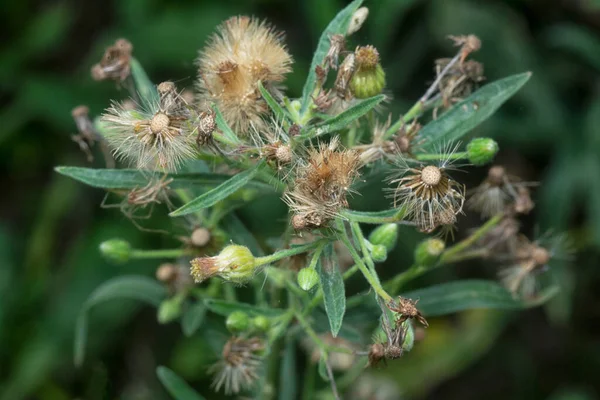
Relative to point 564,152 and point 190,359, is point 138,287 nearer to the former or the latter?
point 190,359

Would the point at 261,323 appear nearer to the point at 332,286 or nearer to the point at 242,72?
the point at 332,286

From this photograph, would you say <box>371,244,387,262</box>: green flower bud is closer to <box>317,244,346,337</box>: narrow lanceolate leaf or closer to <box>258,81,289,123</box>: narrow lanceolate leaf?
<box>317,244,346,337</box>: narrow lanceolate leaf

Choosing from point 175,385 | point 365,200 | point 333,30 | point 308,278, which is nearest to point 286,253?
point 308,278

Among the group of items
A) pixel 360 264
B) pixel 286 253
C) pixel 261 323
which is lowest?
pixel 261 323

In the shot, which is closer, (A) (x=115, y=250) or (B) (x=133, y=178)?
(B) (x=133, y=178)

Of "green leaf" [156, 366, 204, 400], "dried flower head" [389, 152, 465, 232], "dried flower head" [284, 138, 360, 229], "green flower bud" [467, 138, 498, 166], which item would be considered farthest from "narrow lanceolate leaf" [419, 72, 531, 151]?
"green leaf" [156, 366, 204, 400]

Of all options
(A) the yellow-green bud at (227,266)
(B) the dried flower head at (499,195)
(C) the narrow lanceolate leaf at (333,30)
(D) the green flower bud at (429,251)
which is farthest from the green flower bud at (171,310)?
(B) the dried flower head at (499,195)
